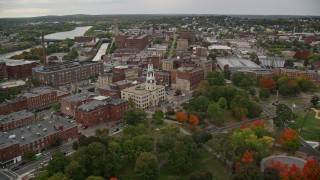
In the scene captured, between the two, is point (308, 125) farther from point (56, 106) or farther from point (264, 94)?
point (56, 106)

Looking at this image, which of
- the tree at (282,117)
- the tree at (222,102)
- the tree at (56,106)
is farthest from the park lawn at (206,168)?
the tree at (56,106)

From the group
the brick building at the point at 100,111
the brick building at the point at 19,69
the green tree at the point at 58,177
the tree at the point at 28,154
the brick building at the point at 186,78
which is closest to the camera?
the green tree at the point at 58,177

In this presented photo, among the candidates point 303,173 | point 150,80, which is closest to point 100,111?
point 150,80

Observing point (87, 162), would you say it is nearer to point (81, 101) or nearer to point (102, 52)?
point (81, 101)

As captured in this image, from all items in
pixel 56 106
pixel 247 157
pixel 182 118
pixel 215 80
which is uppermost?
pixel 215 80

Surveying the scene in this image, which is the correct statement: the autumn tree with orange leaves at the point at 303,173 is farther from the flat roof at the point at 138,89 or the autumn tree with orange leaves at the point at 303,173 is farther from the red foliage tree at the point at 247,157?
the flat roof at the point at 138,89

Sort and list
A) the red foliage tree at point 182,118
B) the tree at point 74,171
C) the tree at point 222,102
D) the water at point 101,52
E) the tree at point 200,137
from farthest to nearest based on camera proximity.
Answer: the water at point 101,52 → the tree at point 222,102 → the red foliage tree at point 182,118 → the tree at point 200,137 → the tree at point 74,171
